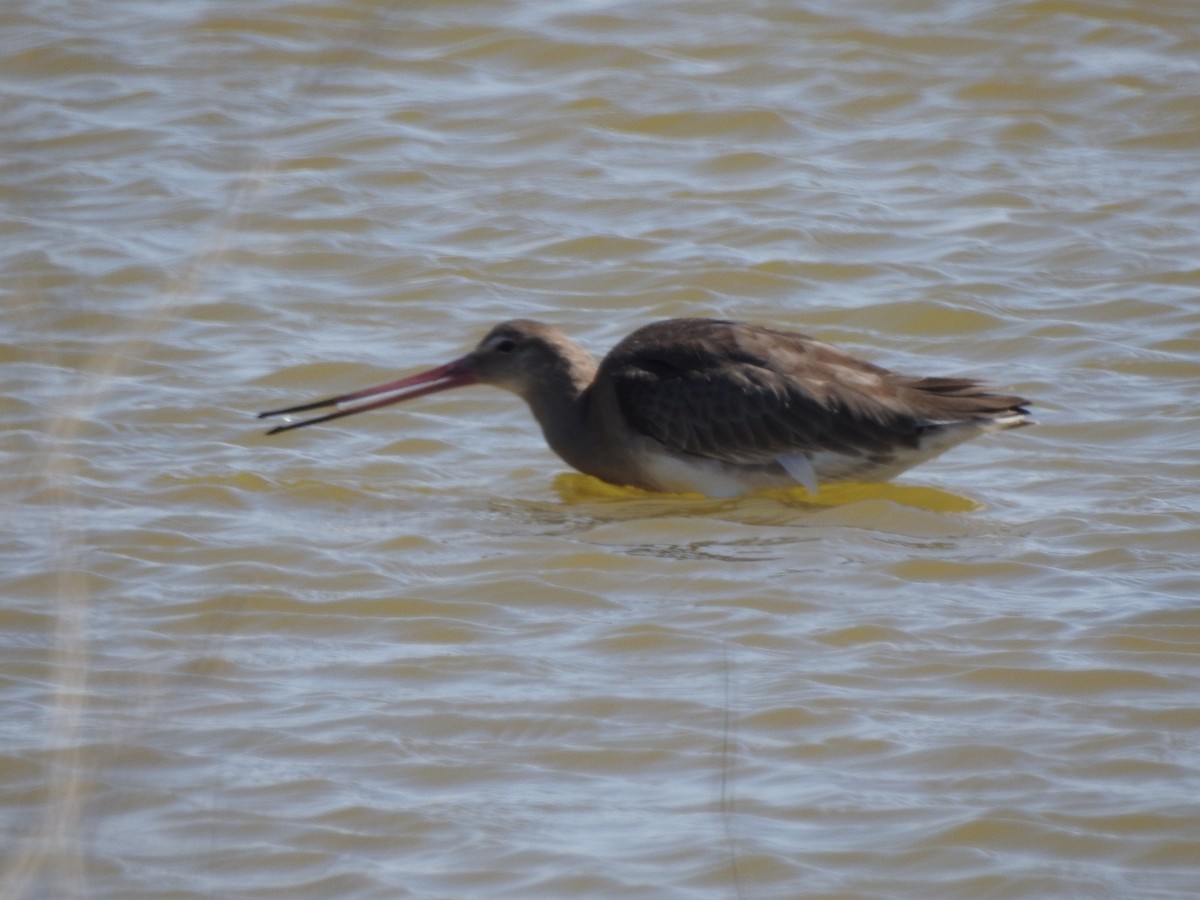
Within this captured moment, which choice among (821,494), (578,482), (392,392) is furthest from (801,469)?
(392,392)

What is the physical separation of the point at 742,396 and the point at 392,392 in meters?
1.39

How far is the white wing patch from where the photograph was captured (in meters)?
6.79

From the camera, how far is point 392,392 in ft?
23.7

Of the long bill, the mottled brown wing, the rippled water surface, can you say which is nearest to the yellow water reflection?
the rippled water surface

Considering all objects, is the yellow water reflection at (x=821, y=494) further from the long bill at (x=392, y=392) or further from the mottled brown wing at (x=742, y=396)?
the long bill at (x=392, y=392)

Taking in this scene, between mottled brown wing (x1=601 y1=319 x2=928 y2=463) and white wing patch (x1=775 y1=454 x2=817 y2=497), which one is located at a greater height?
mottled brown wing (x1=601 y1=319 x2=928 y2=463)

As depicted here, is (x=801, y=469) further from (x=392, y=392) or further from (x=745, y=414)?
(x=392, y=392)

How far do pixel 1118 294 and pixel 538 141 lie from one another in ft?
10.6

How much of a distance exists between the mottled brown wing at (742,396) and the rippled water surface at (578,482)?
26 cm

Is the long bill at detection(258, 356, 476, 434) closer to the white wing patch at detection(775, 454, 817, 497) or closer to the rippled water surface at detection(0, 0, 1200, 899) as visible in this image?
the rippled water surface at detection(0, 0, 1200, 899)

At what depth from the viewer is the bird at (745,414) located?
675cm

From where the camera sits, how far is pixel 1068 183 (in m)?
9.24

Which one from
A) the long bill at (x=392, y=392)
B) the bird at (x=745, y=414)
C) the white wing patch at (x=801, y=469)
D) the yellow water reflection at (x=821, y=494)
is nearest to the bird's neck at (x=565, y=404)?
the bird at (x=745, y=414)

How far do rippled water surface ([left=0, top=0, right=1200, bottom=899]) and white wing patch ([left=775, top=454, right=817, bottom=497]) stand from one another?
0.11 metres
